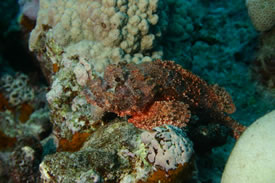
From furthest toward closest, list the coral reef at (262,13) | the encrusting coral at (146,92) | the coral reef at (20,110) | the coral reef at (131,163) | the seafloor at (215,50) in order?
the coral reef at (20,110)
the seafloor at (215,50)
the coral reef at (262,13)
the encrusting coral at (146,92)
the coral reef at (131,163)

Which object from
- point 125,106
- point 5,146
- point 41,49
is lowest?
point 5,146

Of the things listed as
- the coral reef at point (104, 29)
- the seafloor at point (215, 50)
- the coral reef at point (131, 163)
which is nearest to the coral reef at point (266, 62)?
the seafloor at point (215, 50)

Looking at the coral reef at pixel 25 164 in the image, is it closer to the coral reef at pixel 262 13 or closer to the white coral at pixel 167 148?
the white coral at pixel 167 148

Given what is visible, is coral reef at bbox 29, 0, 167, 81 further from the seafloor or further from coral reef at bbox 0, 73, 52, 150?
coral reef at bbox 0, 73, 52, 150

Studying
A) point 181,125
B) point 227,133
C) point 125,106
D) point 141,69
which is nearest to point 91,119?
point 125,106

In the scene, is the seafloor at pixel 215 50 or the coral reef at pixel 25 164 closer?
the coral reef at pixel 25 164

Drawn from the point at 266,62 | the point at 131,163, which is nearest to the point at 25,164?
the point at 131,163

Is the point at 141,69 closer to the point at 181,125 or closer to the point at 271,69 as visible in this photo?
the point at 181,125

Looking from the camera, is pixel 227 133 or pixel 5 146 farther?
pixel 5 146
